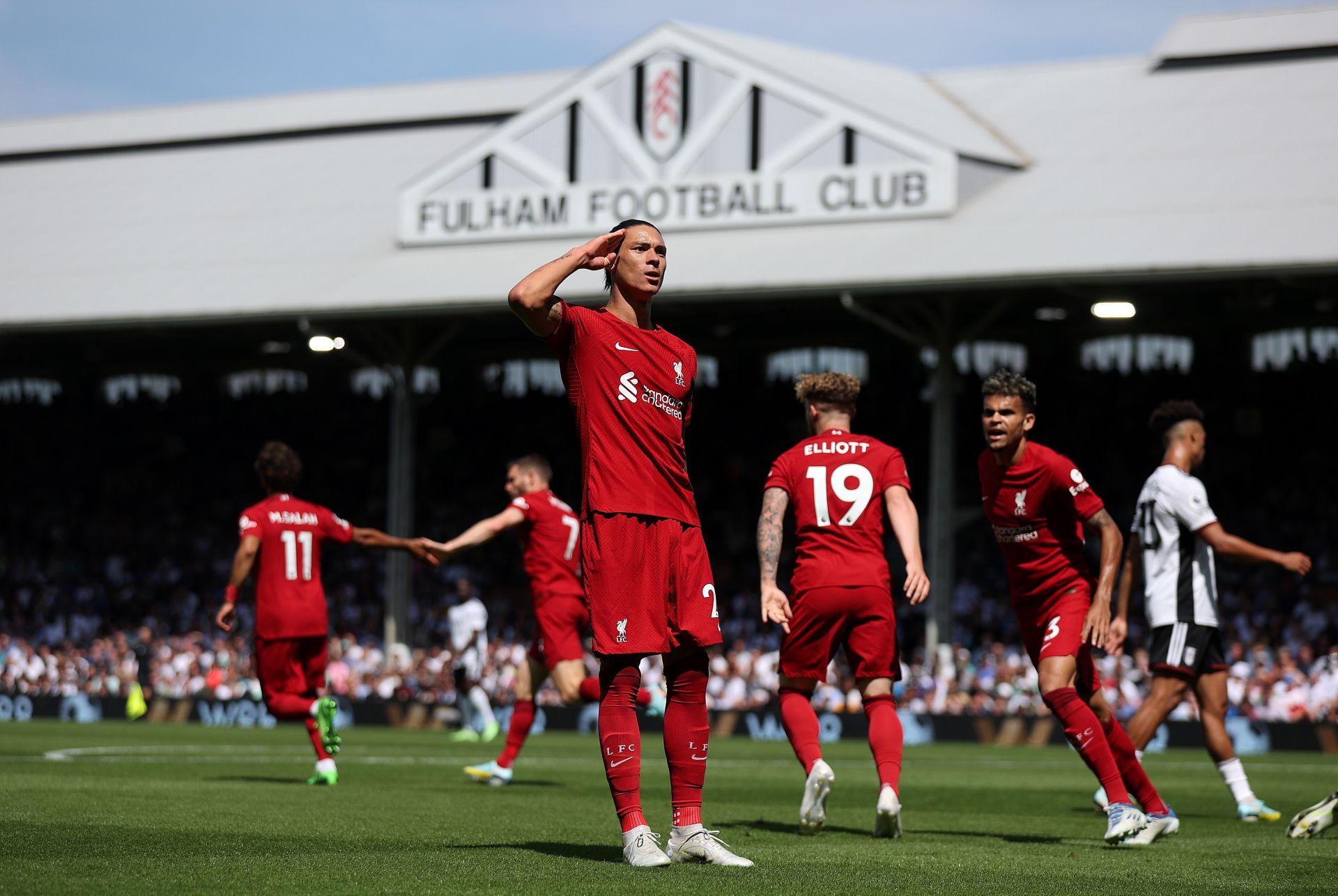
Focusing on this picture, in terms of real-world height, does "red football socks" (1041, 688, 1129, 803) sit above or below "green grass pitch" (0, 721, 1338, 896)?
above

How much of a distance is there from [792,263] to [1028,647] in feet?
59.2

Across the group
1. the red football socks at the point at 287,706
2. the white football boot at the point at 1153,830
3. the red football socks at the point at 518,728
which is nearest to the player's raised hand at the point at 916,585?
the white football boot at the point at 1153,830

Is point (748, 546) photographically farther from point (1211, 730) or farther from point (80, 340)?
point (1211, 730)

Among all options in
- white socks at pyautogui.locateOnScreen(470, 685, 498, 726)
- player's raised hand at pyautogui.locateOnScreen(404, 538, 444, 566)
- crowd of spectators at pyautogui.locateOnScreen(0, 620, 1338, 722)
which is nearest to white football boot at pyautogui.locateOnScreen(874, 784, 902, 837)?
player's raised hand at pyautogui.locateOnScreen(404, 538, 444, 566)

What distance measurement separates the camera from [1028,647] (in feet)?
29.6

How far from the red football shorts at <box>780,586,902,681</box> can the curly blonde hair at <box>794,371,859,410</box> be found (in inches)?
38.0

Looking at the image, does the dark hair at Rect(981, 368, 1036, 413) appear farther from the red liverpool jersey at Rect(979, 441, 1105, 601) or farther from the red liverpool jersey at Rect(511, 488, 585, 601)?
the red liverpool jersey at Rect(511, 488, 585, 601)

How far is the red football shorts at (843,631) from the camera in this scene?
908cm

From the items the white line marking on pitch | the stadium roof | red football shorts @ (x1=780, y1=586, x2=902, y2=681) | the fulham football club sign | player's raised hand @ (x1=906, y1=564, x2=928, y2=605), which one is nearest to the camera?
player's raised hand @ (x1=906, y1=564, x2=928, y2=605)

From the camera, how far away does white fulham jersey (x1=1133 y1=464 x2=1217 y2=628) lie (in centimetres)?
1061

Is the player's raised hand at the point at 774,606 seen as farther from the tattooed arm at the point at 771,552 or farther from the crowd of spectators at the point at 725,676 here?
the crowd of spectators at the point at 725,676

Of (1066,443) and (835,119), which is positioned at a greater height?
(835,119)

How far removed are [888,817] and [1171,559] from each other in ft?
11.1

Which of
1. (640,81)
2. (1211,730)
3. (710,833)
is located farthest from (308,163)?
(710,833)
